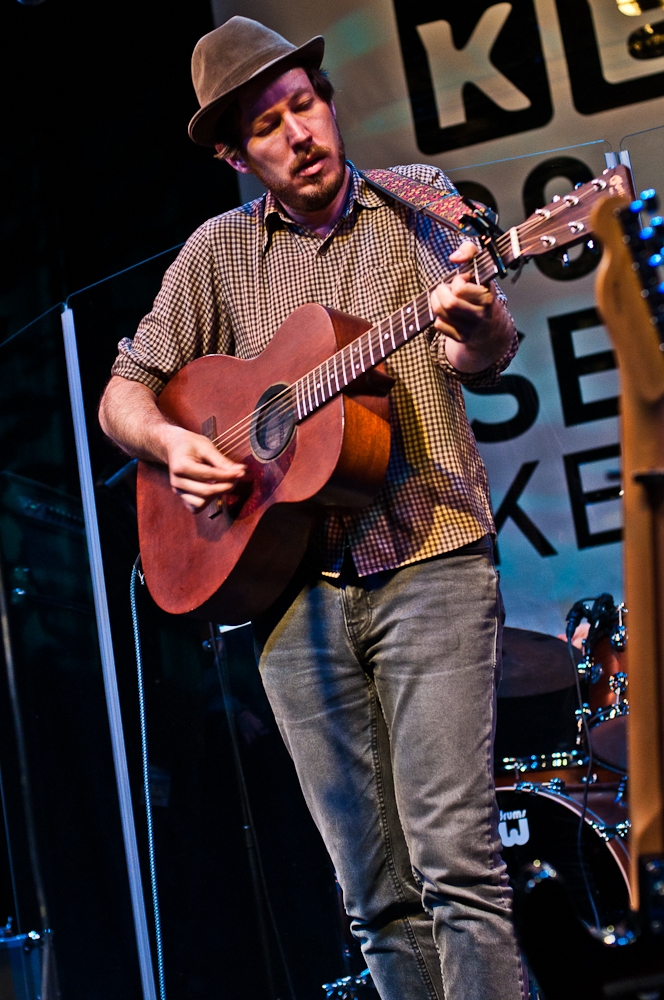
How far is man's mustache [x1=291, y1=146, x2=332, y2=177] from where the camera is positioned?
91.3 inches

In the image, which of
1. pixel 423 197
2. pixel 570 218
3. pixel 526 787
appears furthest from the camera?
pixel 526 787

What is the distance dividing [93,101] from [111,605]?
238 cm

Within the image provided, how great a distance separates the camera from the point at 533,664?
3699 millimetres

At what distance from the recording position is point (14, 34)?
4652 mm

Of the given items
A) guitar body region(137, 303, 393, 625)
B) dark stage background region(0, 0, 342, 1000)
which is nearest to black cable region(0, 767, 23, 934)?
dark stage background region(0, 0, 342, 1000)

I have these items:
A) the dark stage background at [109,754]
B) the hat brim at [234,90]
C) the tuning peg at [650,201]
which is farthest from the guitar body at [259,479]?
the dark stage background at [109,754]

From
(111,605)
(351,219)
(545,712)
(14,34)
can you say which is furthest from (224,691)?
(14,34)

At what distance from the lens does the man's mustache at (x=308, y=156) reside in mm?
2318

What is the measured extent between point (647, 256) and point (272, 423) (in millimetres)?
1246

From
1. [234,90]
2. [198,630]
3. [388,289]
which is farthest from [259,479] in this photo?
[198,630]

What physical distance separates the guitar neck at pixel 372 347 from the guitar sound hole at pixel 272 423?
0.14ft

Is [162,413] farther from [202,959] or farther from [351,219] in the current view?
[202,959]

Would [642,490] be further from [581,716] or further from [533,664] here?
[533,664]

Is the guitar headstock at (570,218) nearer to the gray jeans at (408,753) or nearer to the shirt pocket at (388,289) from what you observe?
the shirt pocket at (388,289)
